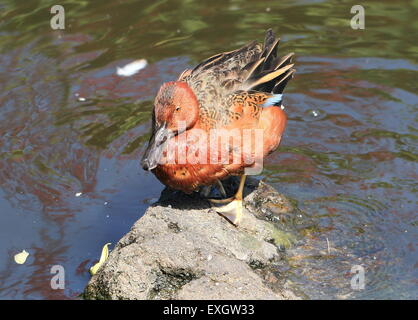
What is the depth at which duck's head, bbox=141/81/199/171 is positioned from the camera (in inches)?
213

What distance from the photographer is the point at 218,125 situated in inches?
227

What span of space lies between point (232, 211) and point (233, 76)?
123 centimetres

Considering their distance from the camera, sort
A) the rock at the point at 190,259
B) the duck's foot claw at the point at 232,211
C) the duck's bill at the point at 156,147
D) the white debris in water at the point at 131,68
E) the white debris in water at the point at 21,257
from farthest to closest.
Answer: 1. the white debris in water at the point at 131,68
2. the white debris in water at the point at 21,257
3. the duck's foot claw at the point at 232,211
4. the duck's bill at the point at 156,147
5. the rock at the point at 190,259

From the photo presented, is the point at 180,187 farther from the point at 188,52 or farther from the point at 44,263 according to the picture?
the point at 188,52

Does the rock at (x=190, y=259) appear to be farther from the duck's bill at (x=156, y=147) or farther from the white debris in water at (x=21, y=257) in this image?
the white debris in water at (x=21, y=257)

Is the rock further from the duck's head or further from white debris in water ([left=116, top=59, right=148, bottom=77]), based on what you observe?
white debris in water ([left=116, top=59, right=148, bottom=77])

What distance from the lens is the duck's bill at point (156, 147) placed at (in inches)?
213

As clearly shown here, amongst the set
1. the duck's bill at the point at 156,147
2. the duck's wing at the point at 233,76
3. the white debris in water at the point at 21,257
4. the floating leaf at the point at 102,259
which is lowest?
the white debris in water at the point at 21,257

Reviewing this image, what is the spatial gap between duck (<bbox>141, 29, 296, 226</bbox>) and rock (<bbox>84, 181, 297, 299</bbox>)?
0.72 feet

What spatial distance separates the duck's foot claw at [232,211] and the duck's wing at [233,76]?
68cm

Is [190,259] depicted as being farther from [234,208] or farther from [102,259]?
[102,259]

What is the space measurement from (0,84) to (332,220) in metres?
4.72

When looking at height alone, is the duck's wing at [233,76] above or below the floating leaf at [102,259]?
above

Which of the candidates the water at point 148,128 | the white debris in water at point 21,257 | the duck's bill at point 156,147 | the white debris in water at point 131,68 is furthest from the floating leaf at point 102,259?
the white debris in water at point 131,68
